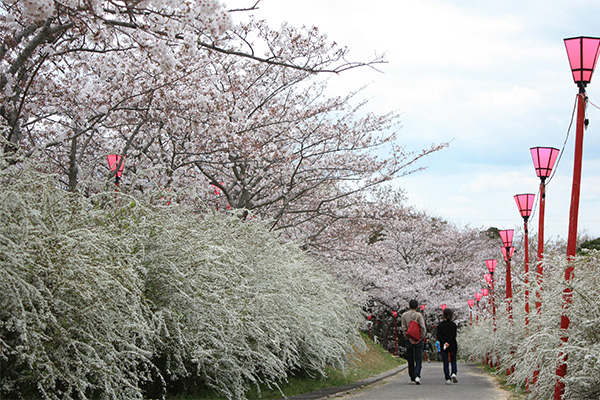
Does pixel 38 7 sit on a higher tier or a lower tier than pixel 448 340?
higher

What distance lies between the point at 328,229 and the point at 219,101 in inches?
276

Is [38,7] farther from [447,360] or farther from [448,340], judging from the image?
[448,340]

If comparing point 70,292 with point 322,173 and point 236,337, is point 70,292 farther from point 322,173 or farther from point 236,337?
point 322,173

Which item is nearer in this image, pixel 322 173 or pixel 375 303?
pixel 322 173

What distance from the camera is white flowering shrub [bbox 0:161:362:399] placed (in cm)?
406

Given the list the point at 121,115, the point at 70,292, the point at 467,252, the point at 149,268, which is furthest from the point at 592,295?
the point at 467,252

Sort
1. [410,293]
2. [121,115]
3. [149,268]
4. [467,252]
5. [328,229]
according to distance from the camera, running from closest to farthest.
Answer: [149,268] → [121,115] → [328,229] → [410,293] → [467,252]

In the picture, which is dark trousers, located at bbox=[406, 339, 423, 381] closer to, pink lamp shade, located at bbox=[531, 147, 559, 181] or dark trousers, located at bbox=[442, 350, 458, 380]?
dark trousers, located at bbox=[442, 350, 458, 380]

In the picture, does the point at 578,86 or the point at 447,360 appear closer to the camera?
the point at 578,86

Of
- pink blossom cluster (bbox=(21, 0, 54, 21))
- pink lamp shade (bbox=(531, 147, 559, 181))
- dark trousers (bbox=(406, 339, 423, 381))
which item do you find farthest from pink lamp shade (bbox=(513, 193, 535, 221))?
pink blossom cluster (bbox=(21, 0, 54, 21))

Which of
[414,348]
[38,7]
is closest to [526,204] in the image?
[414,348]

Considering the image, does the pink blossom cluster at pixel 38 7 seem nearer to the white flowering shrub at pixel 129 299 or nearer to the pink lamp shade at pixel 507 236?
the white flowering shrub at pixel 129 299

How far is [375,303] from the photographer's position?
34688mm

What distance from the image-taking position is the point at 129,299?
4988 mm
